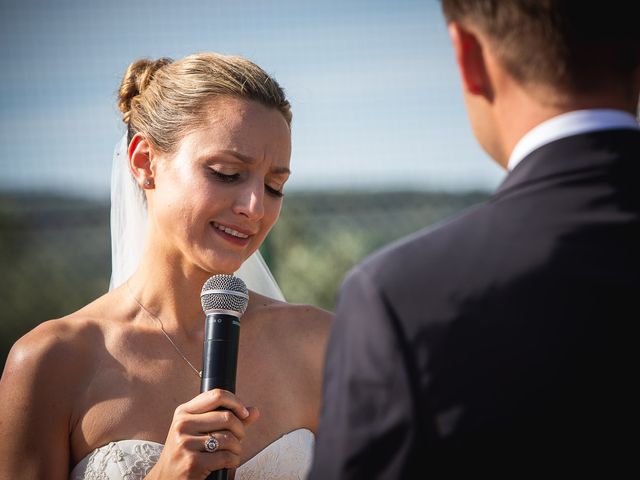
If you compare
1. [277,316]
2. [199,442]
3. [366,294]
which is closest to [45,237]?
[277,316]

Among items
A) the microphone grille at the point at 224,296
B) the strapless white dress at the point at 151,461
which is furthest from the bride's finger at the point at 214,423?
the strapless white dress at the point at 151,461

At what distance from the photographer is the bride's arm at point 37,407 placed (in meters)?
2.99

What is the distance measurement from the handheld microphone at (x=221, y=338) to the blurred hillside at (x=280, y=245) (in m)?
5.58

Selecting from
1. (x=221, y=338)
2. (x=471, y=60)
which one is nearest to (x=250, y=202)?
(x=221, y=338)

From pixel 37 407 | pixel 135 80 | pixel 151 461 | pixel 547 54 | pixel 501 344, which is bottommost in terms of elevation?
pixel 151 461

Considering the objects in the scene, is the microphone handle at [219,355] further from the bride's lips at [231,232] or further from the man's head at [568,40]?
the man's head at [568,40]

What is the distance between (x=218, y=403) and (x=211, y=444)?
0.17 meters

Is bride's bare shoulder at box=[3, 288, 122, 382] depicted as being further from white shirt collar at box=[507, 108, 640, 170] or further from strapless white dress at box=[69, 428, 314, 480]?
white shirt collar at box=[507, 108, 640, 170]

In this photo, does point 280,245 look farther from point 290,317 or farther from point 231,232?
point 231,232

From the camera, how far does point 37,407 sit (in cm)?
305

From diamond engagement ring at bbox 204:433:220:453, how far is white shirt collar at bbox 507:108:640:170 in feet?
4.70

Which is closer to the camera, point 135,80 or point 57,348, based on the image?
point 57,348

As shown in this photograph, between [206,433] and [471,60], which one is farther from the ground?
[471,60]

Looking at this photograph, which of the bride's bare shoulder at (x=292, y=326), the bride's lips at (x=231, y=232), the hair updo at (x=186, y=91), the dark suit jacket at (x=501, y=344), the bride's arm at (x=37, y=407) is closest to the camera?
the dark suit jacket at (x=501, y=344)
